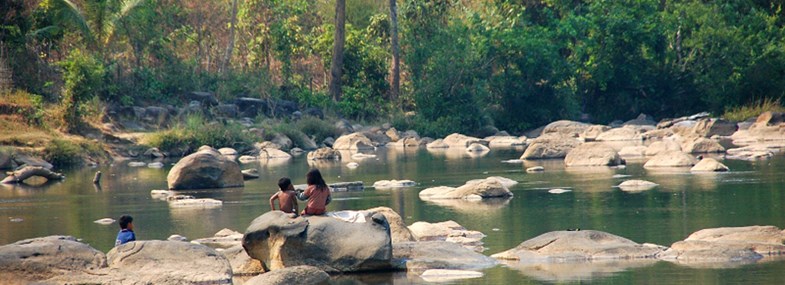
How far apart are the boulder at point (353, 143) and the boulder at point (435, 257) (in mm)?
27264

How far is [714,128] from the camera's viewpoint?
4250cm

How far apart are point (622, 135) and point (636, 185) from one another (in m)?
19.7

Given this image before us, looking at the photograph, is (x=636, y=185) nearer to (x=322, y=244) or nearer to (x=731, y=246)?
(x=731, y=246)

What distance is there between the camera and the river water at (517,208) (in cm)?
1320

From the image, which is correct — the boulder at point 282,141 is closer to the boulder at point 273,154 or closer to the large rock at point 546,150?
the boulder at point 273,154

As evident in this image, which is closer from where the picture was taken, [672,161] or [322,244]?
[322,244]

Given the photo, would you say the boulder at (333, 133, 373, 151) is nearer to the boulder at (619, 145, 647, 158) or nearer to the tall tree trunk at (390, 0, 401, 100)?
the tall tree trunk at (390, 0, 401, 100)

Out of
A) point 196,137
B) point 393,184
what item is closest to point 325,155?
point 196,137

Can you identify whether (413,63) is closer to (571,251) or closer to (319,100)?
(319,100)

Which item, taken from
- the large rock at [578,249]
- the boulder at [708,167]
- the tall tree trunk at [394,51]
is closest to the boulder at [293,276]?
the large rock at [578,249]

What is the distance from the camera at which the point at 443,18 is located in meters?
52.2

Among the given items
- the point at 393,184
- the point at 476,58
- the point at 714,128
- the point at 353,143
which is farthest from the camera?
the point at 476,58

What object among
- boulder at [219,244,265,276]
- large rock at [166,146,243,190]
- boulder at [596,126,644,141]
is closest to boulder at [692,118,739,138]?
boulder at [596,126,644,141]

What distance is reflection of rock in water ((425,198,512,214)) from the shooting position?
20.3 m
